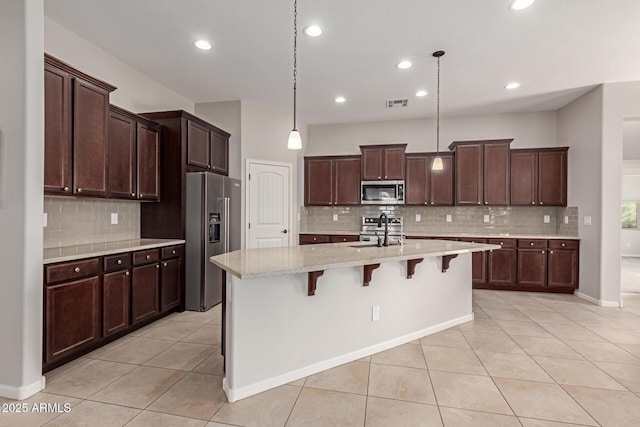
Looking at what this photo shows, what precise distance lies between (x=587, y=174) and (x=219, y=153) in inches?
209

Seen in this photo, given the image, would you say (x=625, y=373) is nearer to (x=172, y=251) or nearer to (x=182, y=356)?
(x=182, y=356)

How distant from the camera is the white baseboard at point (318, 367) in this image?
7.09ft

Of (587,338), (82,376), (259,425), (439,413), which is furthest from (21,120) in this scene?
(587,338)

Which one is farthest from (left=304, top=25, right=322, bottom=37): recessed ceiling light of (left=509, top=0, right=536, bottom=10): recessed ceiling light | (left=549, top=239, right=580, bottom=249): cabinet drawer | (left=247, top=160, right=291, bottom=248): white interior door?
(left=549, top=239, right=580, bottom=249): cabinet drawer

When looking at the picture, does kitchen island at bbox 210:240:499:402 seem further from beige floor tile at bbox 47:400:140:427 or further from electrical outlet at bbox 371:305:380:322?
beige floor tile at bbox 47:400:140:427

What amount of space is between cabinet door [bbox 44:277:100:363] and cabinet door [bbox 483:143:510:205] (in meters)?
5.48

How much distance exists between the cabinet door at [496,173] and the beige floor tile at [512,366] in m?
3.21

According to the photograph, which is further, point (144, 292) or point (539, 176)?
point (539, 176)

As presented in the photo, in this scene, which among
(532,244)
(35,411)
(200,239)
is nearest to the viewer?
(35,411)

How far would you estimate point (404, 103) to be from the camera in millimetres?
5156

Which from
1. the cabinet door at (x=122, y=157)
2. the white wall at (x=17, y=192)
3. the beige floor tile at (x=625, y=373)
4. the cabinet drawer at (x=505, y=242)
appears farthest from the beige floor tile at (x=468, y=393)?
the cabinet door at (x=122, y=157)

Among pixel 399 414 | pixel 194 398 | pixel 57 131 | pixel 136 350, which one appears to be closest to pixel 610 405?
pixel 399 414

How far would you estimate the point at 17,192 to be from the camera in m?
2.14

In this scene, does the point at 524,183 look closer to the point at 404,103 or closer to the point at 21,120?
the point at 404,103
